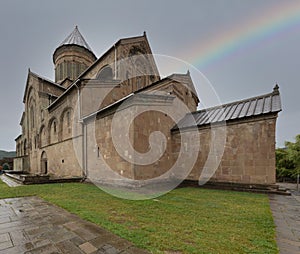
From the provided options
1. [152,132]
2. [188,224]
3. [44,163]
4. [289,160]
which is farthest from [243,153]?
[44,163]

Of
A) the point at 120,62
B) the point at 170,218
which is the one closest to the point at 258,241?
the point at 170,218

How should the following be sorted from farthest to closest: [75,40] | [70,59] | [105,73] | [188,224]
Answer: [75,40]
[70,59]
[105,73]
[188,224]

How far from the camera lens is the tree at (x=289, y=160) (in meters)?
10.4

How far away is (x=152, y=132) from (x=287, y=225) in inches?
271

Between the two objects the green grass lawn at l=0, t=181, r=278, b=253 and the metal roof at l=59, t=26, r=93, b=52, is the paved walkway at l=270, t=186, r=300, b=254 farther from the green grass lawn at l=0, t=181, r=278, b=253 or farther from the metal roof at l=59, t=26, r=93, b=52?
the metal roof at l=59, t=26, r=93, b=52

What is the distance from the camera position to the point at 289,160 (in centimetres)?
1190

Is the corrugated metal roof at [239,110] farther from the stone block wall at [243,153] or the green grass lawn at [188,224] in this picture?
the green grass lawn at [188,224]

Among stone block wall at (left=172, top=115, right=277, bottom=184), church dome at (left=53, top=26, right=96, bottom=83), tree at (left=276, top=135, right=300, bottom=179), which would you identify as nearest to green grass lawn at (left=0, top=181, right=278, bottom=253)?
stone block wall at (left=172, top=115, right=277, bottom=184)

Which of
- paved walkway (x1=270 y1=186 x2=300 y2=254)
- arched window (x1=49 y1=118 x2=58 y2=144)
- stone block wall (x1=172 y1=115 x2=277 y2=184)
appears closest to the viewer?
paved walkway (x1=270 y1=186 x2=300 y2=254)

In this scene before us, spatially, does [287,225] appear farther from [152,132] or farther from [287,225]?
[152,132]

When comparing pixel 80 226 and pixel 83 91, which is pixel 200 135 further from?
pixel 83 91

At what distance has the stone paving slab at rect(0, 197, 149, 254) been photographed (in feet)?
8.51

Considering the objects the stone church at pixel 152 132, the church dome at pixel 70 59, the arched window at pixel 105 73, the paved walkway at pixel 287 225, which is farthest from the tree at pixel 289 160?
the church dome at pixel 70 59

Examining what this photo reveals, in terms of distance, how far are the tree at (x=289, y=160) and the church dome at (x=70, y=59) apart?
26.3 m
